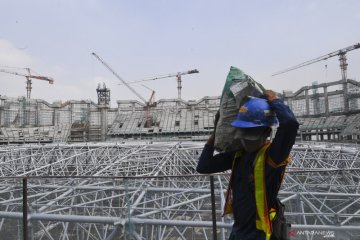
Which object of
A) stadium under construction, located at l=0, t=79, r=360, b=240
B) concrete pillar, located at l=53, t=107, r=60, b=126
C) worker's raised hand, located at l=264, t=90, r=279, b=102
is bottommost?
stadium under construction, located at l=0, t=79, r=360, b=240

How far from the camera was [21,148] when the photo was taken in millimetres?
26766

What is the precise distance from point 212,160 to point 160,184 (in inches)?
242

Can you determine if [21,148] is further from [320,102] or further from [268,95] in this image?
[320,102]

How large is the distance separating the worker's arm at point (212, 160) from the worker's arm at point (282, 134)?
2.03 feet

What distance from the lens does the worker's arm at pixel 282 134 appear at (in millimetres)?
2410

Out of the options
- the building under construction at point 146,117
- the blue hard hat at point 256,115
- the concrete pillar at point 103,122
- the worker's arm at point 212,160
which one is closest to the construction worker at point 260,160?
the blue hard hat at point 256,115

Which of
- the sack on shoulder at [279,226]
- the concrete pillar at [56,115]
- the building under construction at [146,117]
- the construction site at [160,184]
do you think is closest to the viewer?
the sack on shoulder at [279,226]

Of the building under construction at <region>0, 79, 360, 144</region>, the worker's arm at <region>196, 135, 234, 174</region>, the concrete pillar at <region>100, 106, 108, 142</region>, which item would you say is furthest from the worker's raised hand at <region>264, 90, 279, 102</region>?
the concrete pillar at <region>100, 106, 108, 142</region>

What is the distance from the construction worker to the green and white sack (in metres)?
0.09

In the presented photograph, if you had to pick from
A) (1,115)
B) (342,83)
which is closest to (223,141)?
(342,83)

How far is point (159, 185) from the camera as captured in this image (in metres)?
8.93

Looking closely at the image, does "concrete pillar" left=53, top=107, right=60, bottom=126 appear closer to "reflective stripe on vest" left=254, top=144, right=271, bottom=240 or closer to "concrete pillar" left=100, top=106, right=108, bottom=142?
"concrete pillar" left=100, top=106, right=108, bottom=142

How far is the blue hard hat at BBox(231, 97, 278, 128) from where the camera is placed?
8.21 ft

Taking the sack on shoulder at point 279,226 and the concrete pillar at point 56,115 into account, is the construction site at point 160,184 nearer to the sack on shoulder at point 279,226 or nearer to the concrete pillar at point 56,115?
the sack on shoulder at point 279,226
